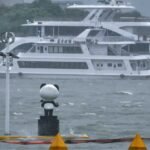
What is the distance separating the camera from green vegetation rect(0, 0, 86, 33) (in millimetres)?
71056

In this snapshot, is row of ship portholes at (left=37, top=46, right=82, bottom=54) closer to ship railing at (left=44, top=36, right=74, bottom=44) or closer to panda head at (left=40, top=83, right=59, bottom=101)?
ship railing at (left=44, top=36, right=74, bottom=44)

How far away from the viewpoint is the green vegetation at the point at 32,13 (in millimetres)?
71056

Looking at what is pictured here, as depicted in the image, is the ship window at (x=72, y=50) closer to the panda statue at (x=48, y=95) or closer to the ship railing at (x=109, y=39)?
the ship railing at (x=109, y=39)

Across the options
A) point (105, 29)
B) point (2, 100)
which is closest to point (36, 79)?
point (105, 29)

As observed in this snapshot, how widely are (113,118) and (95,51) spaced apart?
34.3 meters

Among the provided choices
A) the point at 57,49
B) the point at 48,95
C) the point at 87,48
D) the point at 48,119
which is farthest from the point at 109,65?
the point at 48,95

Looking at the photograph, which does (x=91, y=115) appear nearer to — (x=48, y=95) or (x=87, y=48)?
(x=48, y=95)

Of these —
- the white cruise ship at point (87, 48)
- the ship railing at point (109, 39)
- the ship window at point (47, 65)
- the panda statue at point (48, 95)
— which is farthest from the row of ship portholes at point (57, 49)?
the panda statue at point (48, 95)

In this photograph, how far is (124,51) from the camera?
63.0 meters

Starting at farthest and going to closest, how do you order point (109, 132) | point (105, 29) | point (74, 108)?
1. point (105, 29)
2. point (74, 108)
3. point (109, 132)

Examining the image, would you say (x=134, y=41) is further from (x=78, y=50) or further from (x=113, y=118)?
(x=113, y=118)

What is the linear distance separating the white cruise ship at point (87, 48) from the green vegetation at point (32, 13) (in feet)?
6.73

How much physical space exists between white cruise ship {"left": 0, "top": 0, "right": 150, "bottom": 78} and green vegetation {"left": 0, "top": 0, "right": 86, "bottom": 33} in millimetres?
2052

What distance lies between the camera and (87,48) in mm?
61375
